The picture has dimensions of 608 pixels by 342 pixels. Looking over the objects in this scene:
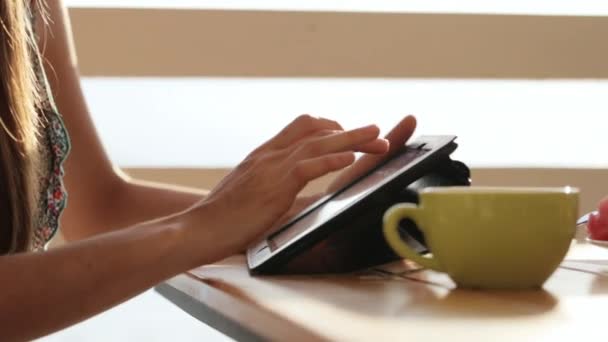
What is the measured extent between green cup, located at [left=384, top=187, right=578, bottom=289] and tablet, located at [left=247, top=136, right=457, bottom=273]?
0.20 feet

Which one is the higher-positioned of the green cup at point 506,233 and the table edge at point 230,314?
the green cup at point 506,233

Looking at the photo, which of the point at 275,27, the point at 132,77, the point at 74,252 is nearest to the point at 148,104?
the point at 132,77

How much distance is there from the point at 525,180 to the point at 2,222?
62.0 inches

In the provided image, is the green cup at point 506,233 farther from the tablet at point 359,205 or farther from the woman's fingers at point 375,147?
the woman's fingers at point 375,147

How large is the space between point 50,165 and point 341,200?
0.47m

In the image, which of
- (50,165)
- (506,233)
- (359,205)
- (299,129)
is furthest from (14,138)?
(506,233)

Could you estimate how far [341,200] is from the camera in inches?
34.6

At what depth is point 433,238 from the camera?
0.74 meters

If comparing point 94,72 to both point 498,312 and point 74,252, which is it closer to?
point 74,252

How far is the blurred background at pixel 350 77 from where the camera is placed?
2291 mm

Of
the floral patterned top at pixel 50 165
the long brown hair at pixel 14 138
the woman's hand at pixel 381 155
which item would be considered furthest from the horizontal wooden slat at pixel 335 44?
the woman's hand at pixel 381 155

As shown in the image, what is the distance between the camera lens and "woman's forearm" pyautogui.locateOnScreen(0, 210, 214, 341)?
2.48 ft

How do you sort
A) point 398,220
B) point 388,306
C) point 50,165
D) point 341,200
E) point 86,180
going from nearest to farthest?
1. point 388,306
2. point 398,220
3. point 341,200
4. point 50,165
5. point 86,180

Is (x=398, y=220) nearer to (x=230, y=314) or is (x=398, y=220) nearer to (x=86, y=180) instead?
(x=230, y=314)
